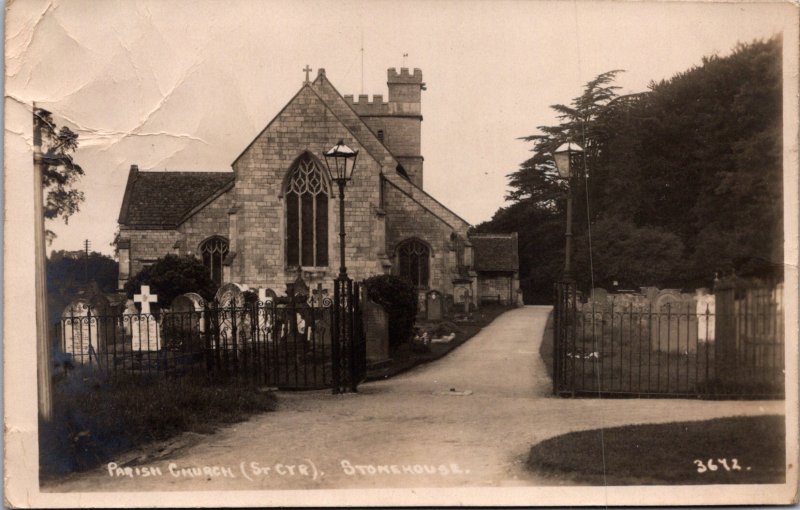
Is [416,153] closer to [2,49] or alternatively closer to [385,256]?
[385,256]

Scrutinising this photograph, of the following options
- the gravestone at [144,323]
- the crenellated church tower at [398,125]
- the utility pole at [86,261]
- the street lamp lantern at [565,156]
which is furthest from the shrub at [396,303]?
the crenellated church tower at [398,125]

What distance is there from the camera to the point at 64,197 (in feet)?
24.5

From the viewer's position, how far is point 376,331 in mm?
14008

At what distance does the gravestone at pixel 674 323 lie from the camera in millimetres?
10688

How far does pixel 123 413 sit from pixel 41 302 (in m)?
1.58

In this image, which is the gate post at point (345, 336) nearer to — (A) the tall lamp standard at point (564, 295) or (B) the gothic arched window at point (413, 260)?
(A) the tall lamp standard at point (564, 295)

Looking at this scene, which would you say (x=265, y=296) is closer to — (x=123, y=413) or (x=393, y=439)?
(x=123, y=413)

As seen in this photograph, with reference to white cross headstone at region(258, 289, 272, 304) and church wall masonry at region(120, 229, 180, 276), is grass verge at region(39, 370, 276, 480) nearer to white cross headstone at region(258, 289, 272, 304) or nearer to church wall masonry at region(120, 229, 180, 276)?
church wall masonry at region(120, 229, 180, 276)

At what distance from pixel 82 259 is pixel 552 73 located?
6.29 m

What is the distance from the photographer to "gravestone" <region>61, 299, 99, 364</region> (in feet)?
28.2

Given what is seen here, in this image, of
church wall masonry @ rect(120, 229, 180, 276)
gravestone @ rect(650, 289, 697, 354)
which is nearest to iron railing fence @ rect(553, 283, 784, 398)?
gravestone @ rect(650, 289, 697, 354)

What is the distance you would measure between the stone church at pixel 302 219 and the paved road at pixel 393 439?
11.1 metres

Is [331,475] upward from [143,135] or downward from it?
downward

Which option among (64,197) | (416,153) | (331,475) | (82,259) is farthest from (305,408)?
(416,153)
